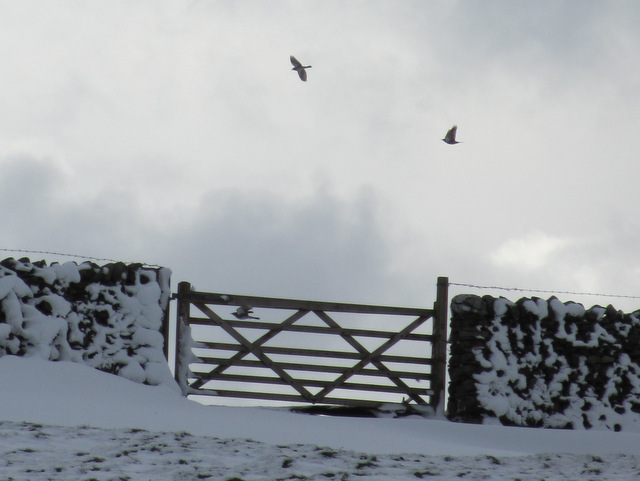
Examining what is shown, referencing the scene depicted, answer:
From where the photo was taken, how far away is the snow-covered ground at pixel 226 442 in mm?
7051

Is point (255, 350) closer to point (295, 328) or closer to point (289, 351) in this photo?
point (289, 351)

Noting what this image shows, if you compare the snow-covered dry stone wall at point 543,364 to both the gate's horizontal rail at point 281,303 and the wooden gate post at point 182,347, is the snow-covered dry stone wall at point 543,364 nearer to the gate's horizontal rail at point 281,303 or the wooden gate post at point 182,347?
the gate's horizontal rail at point 281,303

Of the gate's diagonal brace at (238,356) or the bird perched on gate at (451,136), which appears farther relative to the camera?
the gate's diagonal brace at (238,356)

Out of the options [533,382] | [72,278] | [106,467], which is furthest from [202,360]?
[106,467]

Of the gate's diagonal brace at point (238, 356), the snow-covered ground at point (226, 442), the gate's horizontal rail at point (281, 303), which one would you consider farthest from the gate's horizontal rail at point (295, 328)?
the snow-covered ground at point (226, 442)

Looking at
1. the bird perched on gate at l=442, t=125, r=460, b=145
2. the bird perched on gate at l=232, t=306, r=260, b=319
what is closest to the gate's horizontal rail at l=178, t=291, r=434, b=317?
the bird perched on gate at l=232, t=306, r=260, b=319

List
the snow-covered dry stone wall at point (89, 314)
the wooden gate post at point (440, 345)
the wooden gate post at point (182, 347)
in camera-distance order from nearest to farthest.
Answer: the snow-covered dry stone wall at point (89, 314)
the wooden gate post at point (182, 347)
the wooden gate post at point (440, 345)

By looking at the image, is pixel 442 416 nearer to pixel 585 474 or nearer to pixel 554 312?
pixel 554 312

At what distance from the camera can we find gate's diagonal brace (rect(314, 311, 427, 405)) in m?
12.7

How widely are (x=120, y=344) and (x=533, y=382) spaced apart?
5697mm

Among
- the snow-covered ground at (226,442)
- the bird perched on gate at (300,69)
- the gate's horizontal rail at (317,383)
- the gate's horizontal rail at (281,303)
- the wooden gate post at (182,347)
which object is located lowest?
the snow-covered ground at (226,442)

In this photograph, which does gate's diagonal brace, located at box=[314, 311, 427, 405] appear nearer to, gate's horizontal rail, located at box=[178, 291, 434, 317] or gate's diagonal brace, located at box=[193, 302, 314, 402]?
gate's horizontal rail, located at box=[178, 291, 434, 317]

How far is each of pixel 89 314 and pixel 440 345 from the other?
15.9 ft

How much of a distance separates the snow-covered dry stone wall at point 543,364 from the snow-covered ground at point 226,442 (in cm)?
52
